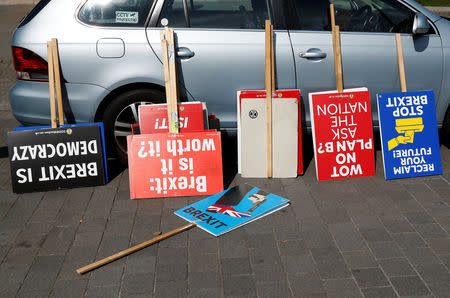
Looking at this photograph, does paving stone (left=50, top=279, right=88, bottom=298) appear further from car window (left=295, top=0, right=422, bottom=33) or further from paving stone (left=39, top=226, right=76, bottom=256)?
car window (left=295, top=0, right=422, bottom=33)

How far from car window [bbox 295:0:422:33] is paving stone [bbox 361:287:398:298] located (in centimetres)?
269

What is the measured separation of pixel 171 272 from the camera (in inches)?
139

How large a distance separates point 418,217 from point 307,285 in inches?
54.1

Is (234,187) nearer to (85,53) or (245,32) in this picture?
(245,32)

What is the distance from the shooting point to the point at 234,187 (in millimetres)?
4844

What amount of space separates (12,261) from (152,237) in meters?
0.97

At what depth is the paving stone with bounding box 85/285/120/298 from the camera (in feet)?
10.8

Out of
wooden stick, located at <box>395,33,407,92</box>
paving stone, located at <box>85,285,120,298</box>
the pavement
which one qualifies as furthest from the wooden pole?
paving stone, located at <box>85,285,120,298</box>

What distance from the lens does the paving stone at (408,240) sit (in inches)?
150

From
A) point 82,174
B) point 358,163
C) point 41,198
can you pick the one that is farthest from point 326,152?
point 41,198

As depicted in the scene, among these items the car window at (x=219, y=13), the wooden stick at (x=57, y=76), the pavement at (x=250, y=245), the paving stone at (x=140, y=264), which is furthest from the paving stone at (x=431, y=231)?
the wooden stick at (x=57, y=76)

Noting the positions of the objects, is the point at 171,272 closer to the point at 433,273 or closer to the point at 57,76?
the point at 433,273

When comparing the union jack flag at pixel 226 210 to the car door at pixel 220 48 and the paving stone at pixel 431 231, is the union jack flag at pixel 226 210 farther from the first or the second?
the paving stone at pixel 431 231

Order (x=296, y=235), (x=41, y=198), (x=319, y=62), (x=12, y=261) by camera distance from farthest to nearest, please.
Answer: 1. (x=319, y=62)
2. (x=41, y=198)
3. (x=296, y=235)
4. (x=12, y=261)
